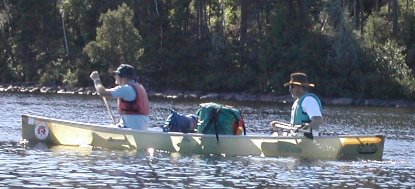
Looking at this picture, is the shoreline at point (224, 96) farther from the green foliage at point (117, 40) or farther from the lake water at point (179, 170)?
the lake water at point (179, 170)

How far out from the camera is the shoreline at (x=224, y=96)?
6588 cm

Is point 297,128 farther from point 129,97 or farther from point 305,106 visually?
point 129,97

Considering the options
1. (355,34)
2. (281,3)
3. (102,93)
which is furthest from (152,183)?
(281,3)

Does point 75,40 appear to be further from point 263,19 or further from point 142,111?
point 142,111

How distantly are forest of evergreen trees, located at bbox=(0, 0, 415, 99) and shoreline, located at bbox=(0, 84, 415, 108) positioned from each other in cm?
101

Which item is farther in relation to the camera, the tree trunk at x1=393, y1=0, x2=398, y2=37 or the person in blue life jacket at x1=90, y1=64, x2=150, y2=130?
the tree trunk at x1=393, y1=0, x2=398, y2=37

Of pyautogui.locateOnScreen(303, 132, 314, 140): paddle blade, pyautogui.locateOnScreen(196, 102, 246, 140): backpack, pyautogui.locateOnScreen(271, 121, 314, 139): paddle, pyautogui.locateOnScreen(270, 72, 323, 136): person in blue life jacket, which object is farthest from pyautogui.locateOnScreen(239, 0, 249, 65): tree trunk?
pyautogui.locateOnScreen(303, 132, 314, 140): paddle blade

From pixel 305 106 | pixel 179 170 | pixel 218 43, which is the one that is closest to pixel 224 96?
pixel 218 43

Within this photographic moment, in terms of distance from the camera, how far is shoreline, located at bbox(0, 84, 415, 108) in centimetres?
6588

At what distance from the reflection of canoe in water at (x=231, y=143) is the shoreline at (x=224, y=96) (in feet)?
134

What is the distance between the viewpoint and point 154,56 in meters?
78.1

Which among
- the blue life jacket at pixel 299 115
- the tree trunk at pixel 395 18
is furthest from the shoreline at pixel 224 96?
the blue life jacket at pixel 299 115

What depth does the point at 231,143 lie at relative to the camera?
23875mm

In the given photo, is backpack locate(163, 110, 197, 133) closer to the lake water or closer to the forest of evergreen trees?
the lake water
